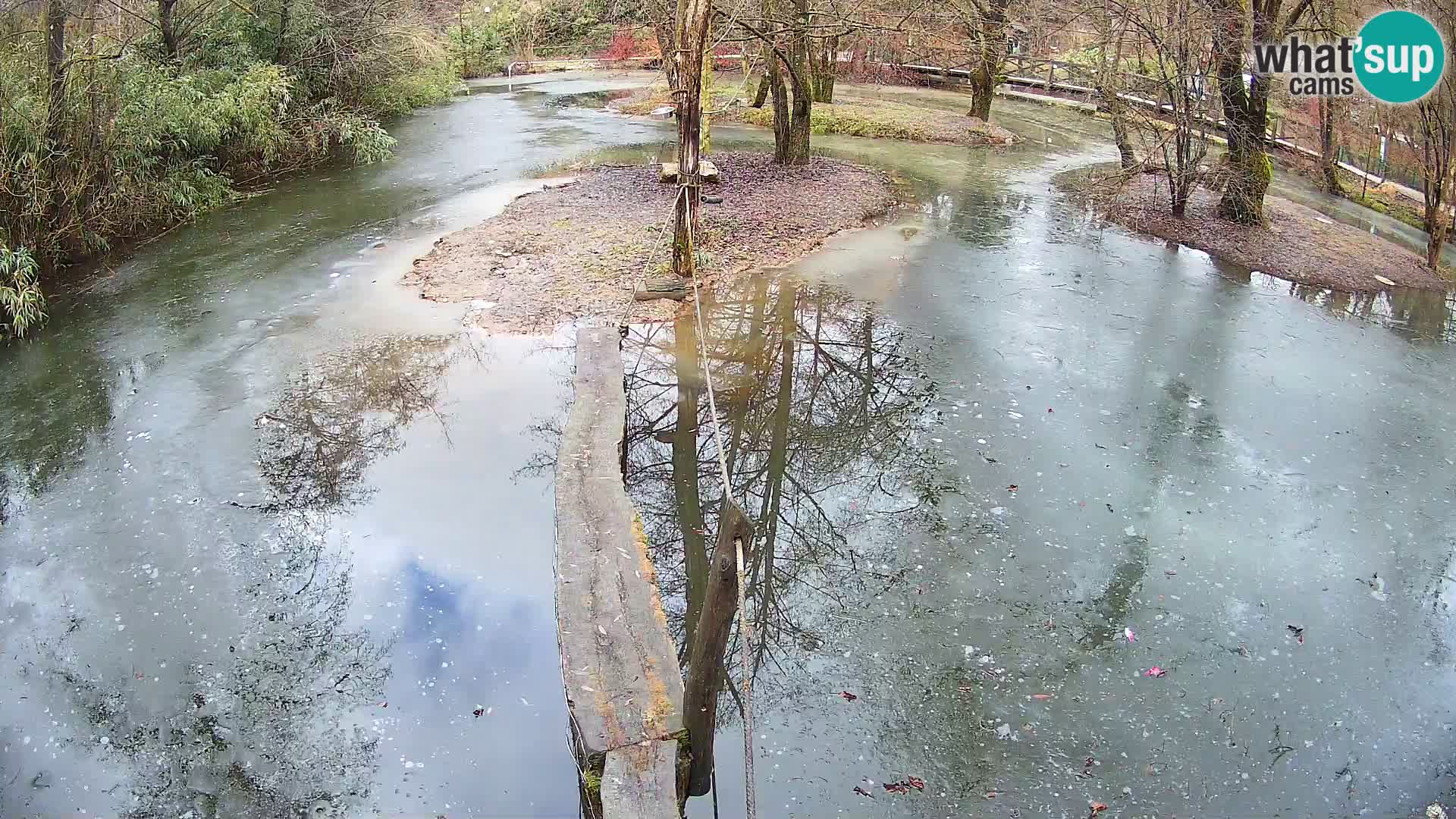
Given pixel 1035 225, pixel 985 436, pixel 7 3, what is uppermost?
pixel 7 3

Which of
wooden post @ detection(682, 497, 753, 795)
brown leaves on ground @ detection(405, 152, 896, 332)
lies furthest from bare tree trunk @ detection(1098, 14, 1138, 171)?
wooden post @ detection(682, 497, 753, 795)

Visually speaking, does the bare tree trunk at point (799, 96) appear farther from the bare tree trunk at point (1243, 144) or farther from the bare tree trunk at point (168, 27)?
the bare tree trunk at point (168, 27)

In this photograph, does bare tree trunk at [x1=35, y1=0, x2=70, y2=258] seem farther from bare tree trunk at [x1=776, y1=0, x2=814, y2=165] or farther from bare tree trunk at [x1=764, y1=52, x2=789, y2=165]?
bare tree trunk at [x1=764, y1=52, x2=789, y2=165]

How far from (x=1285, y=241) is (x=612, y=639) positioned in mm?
11627

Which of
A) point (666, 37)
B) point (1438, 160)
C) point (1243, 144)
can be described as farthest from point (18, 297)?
point (1438, 160)

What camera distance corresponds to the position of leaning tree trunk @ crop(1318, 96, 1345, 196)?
1511cm

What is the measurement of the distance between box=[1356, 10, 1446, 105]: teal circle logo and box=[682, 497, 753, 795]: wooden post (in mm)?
12404

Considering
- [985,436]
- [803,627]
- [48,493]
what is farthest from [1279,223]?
[48,493]

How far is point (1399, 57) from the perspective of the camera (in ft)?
42.1

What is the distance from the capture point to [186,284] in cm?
1068

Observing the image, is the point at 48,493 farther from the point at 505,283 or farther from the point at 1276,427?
the point at 1276,427

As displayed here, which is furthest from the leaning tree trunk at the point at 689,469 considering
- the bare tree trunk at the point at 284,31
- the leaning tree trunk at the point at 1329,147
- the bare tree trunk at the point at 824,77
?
the bare tree trunk at the point at 824,77

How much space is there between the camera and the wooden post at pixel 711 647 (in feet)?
12.6

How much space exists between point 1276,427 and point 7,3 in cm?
1287
